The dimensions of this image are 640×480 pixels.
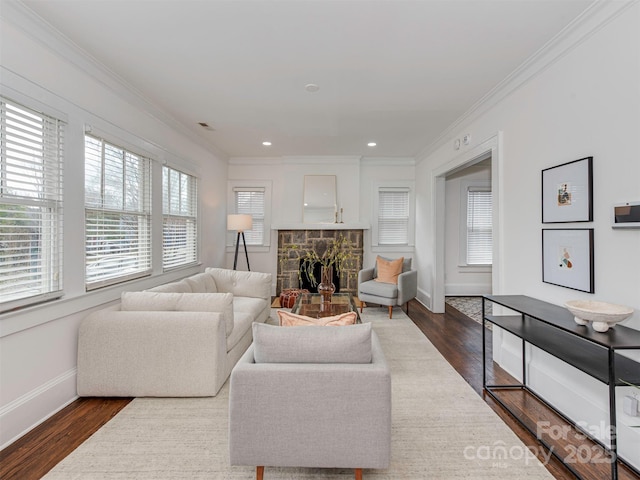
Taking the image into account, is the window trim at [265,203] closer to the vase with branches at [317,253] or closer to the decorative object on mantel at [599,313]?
the vase with branches at [317,253]

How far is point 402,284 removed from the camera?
495cm

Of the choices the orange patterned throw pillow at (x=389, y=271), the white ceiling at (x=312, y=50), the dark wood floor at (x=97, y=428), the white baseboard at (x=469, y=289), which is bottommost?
the dark wood floor at (x=97, y=428)

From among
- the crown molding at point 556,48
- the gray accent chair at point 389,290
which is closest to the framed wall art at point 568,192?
the crown molding at point 556,48

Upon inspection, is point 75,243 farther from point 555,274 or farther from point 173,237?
point 555,274

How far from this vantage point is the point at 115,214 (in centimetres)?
313

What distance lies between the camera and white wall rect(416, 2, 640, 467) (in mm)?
1868

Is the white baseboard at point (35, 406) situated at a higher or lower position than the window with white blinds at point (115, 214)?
lower

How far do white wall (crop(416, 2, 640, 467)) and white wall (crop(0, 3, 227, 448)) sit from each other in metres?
3.65

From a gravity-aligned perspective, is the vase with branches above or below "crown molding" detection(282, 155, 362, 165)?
below

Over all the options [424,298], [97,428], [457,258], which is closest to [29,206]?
[97,428]

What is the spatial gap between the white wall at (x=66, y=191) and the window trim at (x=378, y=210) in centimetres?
420

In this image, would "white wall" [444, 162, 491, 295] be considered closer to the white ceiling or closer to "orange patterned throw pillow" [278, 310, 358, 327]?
the white ceiling

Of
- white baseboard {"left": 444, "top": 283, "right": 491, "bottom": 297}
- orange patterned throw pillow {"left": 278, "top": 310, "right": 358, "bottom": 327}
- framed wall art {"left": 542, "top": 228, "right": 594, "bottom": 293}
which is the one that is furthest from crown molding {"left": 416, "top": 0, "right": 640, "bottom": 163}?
white baseboard {"left": 444, "top": 283, "right": 491, "bottom": 297}

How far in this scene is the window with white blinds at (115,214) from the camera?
280 cm
